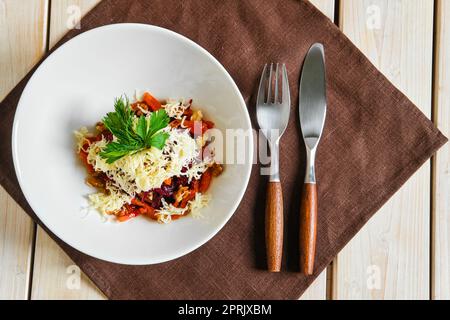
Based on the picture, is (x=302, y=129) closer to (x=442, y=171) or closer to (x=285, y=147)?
(x=285, y=147)

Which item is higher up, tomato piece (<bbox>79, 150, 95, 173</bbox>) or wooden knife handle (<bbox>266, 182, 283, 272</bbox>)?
tomato piece (<bbox>79, 150, 95, 173</bbox>)

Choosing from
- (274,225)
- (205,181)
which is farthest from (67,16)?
(274,225)

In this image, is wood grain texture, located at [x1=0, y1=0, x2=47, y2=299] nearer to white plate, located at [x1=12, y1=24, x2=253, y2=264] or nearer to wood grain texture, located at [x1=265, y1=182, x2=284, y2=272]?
white plate, located at [x1=12, y1=24, x2=253, y2=264]

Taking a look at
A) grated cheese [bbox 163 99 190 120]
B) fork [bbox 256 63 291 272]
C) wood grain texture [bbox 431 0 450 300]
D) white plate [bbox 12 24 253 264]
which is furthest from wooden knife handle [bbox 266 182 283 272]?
wood grain texture [bbox 431 0 450 300]

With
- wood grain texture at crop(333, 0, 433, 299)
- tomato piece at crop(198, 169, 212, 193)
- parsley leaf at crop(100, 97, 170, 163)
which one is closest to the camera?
parsley leaf at crop(100, 97, 170, 163)

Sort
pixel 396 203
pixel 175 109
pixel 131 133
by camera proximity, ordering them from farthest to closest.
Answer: pixel 396 203
pixel 175 109
pixel 131 133

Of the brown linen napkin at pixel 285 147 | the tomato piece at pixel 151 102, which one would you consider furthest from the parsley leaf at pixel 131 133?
the brown linen napkin at pixel 285 147

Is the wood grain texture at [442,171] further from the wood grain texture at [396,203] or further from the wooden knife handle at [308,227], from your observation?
the wooden knife handle at [308,227]
